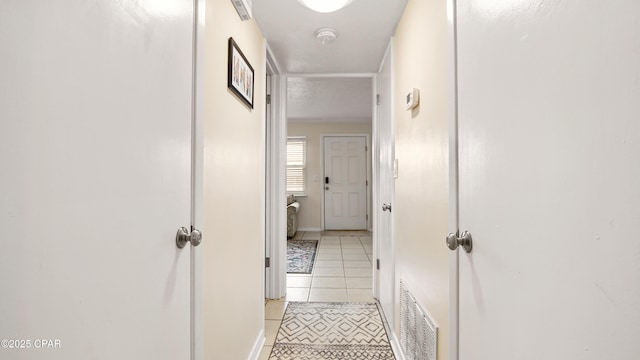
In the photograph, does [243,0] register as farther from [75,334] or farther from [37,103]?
[75,334]

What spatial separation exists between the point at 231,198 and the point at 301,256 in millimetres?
3063

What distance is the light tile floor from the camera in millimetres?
2564

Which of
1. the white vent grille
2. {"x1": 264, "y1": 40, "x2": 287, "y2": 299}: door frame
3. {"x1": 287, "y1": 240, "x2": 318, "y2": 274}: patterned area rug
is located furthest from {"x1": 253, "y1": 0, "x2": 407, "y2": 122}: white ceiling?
{"x1": 287, "y1": 240, "x2": 318, "y2": 274}: patterned area rug

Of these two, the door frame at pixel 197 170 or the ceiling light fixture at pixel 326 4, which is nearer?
the door frame at pixel 197 170

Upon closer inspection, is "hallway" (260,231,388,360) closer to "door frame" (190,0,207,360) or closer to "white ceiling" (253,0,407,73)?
"door frame" (190,0,207,360)

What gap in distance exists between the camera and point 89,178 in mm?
550

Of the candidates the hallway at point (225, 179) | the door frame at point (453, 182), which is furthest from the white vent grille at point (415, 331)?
the door frame at point (453, 182)

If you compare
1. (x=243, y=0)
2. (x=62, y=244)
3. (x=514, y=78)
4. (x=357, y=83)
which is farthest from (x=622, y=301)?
(x=357, y=83)

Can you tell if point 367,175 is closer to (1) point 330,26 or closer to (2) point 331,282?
(2) point 331,282

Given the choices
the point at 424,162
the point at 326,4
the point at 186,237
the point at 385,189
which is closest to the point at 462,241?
the point at 424,162

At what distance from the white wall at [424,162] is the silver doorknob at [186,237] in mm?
885

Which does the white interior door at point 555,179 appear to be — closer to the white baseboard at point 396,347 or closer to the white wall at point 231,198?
the white wall at point 231,198

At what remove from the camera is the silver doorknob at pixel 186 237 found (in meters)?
0.90

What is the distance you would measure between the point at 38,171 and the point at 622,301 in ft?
2.85
